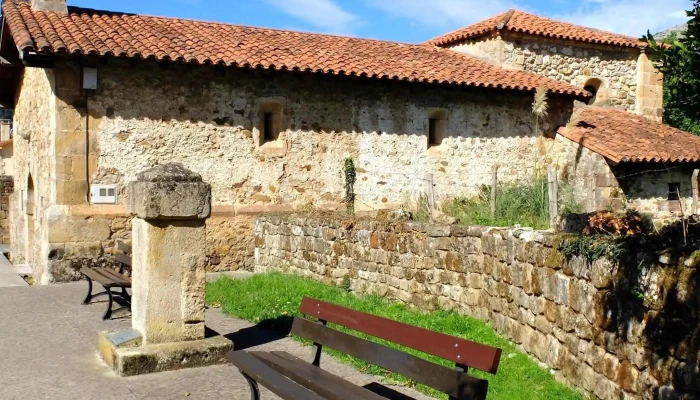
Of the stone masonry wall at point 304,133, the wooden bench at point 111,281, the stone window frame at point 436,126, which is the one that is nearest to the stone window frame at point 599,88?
the stone masonry wall at point 304,133

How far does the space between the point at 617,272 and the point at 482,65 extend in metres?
12.5

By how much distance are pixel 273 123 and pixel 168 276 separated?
7.98m

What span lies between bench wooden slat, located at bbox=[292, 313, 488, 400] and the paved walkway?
596mm

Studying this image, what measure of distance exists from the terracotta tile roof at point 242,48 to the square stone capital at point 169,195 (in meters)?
6.31

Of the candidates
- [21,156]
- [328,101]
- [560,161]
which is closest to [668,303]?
[328,101]

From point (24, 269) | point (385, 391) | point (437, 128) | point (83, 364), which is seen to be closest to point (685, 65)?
point (385, 391)

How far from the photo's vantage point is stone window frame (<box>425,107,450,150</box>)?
14844mm

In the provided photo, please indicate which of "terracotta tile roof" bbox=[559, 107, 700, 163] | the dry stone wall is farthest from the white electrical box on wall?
"terracotta tile roof" bbox=[559, 107, 700, 163]

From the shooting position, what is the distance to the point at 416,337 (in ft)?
13.3

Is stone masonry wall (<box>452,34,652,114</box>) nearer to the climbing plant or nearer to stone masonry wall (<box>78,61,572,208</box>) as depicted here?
stone masonry wall (<box>78,61,572,208</box>)

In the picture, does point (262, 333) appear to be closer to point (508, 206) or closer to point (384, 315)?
point (384, 315)

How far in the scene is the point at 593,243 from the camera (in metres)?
4.77

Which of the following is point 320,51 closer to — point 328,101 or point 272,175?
point 328,101

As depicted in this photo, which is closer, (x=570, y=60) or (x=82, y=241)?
(x=82, y=241)
